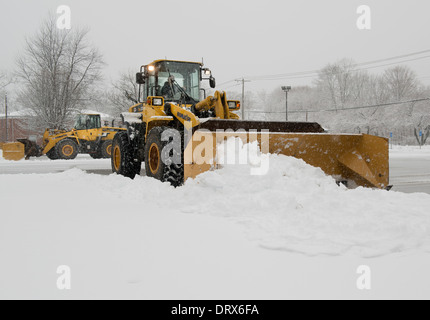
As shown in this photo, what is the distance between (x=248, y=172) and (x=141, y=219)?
5.63 ft

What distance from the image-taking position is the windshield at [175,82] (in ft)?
27.0

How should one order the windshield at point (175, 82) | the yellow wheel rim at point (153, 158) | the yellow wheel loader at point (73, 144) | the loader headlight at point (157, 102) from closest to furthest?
1. the yellow wheel rim at point (153, 158)
2. the loader headlight at point (157, 102)
3. the windshield at point (175, 82)
4. the yellow wheel loader at point (73, 144)

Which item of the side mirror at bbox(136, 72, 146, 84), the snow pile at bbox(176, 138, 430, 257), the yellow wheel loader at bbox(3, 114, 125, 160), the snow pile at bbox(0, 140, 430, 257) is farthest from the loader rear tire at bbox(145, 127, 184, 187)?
the yellow wheel loader at bbox(3, 114, 125, 160)

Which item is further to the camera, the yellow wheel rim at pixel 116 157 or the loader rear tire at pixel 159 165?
the yellow wheel rim at pixel 116 157

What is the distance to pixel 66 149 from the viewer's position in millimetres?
18625

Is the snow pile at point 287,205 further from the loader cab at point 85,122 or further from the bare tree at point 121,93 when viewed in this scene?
the bare tree at point 121,93

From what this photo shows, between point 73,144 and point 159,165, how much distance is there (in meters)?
13.4

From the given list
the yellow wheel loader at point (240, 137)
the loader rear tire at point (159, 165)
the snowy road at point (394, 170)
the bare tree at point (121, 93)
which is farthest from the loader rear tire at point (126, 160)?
the bare tree at point (121, 93)

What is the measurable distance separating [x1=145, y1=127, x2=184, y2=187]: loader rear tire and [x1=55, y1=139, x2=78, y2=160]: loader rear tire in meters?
12.7

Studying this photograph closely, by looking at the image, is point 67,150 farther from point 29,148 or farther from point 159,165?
point 159,165

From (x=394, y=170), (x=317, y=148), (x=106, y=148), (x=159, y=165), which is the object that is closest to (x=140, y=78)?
(x=159, y=165)

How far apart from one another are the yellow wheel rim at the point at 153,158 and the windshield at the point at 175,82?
1.46 metres

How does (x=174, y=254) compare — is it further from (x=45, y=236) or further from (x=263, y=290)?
(x=45, y=236)

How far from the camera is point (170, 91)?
8.25 meters
